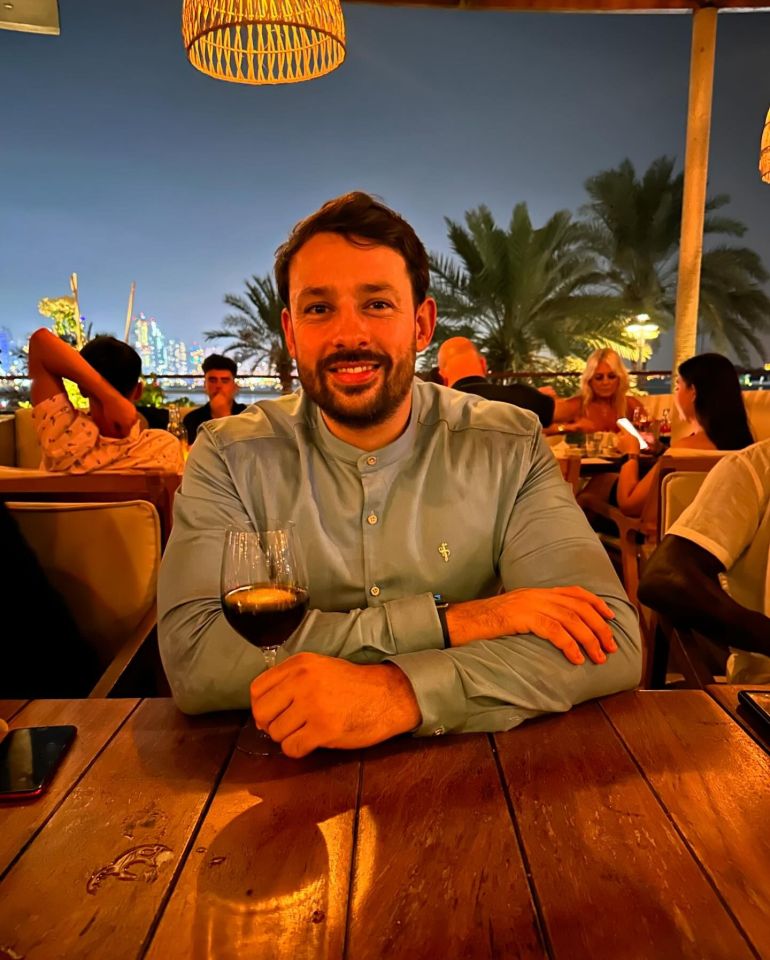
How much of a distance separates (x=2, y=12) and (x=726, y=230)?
11612 mm

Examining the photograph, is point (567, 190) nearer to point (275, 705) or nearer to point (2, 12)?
point (2, 12)

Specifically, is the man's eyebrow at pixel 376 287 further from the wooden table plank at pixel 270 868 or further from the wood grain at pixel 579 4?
the wood grain at pixel 579 4

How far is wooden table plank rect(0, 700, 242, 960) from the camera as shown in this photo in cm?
60

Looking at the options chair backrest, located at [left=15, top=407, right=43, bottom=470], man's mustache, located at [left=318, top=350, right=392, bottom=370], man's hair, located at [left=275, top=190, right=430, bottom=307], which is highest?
man's hair, located at [left=275, top=190, right=430, bottom=307]

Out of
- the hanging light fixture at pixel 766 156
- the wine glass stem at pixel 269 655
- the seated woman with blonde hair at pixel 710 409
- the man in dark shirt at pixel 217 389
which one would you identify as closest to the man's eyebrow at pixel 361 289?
the wine glass stem at pixel 269 655

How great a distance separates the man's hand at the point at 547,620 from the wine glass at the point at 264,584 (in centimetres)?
29

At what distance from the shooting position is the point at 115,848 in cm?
71

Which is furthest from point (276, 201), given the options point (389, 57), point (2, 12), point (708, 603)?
point (708, 603)

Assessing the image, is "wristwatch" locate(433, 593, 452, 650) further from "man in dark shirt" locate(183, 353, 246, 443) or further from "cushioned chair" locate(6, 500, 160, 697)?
"man in dark shirt" locate(183, 353, 246, 443)

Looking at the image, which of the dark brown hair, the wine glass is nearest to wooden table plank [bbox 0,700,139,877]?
the wine glass

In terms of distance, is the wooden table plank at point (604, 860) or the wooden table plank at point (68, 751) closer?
the wooden table plank at point (604, 860)

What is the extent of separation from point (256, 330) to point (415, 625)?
37.6ft

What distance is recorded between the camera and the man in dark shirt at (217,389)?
4945 mm

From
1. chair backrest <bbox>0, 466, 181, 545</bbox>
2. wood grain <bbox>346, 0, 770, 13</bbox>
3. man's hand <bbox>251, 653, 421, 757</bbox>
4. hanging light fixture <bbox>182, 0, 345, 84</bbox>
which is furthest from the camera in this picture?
wood grain <bbox>346, 0, 770, 13</bbox>
